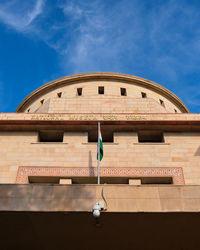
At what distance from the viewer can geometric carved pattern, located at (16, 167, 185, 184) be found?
639 inches

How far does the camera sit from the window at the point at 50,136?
1886 cm

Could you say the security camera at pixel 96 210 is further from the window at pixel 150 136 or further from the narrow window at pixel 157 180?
the window at pixel 150 136

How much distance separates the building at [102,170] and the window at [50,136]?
6cm

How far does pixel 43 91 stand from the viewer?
2820 centimetres

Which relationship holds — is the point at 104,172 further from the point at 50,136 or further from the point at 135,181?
the point at 50,136

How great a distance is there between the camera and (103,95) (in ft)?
78.8

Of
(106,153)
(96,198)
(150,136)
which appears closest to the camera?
(96,198)

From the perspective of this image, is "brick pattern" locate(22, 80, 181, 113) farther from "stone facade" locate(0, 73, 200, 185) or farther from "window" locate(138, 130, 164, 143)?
"window" locate(138, 130, 164, 143)

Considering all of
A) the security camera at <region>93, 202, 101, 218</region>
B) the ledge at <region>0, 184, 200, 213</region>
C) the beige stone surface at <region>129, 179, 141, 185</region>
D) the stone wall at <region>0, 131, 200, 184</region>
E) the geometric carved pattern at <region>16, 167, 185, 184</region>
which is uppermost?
the stone wall at <region>0, 131, 200, 184</region>

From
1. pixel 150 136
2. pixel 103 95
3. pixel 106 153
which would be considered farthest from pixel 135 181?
pixel 103 95

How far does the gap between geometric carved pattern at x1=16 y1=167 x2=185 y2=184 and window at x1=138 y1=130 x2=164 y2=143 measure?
2745mm

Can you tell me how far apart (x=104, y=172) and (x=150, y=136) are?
13.9 feet

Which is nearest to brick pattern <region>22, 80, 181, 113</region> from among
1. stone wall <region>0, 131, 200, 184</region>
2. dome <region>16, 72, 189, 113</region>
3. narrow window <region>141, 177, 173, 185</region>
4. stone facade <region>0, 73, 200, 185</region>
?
dome <region>16, 72, 189, 113</region>
